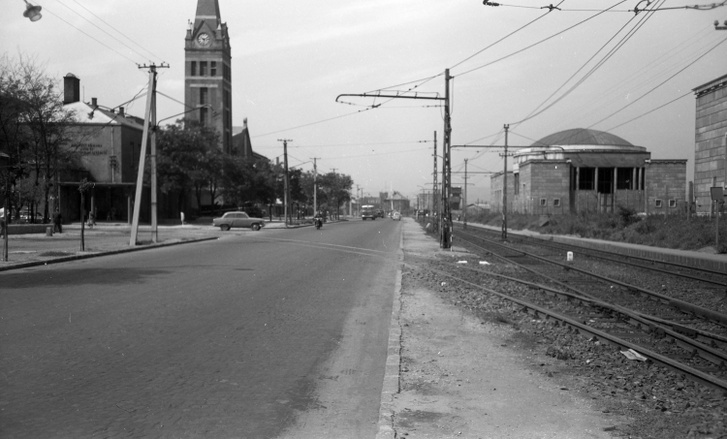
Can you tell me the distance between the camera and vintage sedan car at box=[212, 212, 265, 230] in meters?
52.7

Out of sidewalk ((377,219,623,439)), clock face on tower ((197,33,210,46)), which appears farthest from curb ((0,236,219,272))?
clock face on tower ((197,33,210,46))

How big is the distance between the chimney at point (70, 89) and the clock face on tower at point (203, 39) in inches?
1226

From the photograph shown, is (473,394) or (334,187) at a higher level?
(334,187)

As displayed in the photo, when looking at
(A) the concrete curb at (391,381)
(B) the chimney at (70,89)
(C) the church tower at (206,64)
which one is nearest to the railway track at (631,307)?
(A) the concrete curb at (391,381)

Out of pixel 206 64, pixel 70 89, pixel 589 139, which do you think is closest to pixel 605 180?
pixel 589 139

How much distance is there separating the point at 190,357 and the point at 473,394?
3234 millimetres

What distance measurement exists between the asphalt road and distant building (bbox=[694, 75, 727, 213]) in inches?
1169

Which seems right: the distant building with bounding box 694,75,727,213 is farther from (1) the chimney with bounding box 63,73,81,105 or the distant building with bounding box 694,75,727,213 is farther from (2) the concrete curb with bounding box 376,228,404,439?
(1) the chimney with bounding box 63,73,81,105

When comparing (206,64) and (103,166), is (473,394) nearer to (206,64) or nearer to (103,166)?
(103,166)

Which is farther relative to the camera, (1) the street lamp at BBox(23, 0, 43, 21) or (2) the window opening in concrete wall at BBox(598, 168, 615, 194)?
(2) the window opening in concrete wall at BBox(598, 168, 615, 194)

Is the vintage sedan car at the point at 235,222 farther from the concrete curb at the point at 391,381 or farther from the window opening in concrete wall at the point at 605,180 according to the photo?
the concrete curb at the point at 391,381

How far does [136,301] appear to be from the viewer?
11.5 m

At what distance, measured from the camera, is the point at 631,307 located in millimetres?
12117

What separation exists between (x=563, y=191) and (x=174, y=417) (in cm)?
7061
